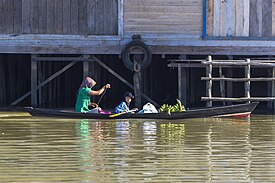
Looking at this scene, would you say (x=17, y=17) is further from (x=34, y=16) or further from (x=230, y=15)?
(x=230, y=15)

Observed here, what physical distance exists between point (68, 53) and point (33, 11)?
1521 millimetres

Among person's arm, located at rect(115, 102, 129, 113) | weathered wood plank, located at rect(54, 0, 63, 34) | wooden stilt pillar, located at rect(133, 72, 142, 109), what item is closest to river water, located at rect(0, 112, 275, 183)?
person's arm, located at rect(115, 102, 129, 113)

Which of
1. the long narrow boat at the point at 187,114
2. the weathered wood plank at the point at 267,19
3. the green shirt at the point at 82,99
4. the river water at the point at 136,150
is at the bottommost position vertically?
the river water at the point at 136,150

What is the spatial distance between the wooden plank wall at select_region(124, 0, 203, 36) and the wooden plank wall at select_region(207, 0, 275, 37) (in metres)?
0.40

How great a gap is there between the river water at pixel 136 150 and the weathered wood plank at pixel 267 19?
3.47 m

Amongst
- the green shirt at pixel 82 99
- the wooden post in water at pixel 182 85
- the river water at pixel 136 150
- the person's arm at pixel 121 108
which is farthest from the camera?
the wooden post in water at pixel 182 85

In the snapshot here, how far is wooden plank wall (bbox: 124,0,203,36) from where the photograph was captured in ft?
66.8

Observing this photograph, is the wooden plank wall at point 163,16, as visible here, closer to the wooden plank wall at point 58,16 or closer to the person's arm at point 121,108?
the wooden plank wall at point 58,16

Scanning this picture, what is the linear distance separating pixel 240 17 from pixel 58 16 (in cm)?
508

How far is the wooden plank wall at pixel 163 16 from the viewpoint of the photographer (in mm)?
20359

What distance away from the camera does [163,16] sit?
67.0 ft

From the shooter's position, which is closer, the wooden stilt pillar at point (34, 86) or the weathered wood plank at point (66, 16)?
the weathered wood plank at point (66, 16)

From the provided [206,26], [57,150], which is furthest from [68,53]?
[57,150]

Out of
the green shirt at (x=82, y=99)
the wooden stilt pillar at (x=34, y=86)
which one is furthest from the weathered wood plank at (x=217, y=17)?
the wooden stilt pillar at (x=34, y=86)
